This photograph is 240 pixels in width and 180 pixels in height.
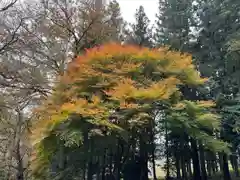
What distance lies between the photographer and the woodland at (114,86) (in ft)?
26.6

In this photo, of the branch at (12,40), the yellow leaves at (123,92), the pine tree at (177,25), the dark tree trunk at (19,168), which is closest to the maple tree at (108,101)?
the yellow leaves at (123,92)

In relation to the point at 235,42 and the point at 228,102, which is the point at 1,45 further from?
the point at 228,102

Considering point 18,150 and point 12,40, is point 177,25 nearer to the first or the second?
point 12,40

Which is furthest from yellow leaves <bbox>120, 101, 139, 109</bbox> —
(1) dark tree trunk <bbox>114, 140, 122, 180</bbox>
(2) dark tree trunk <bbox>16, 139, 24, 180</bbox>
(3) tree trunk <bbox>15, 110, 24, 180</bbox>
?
(2) dark tree trunk <bbox>16, 139, 24, 180</bbox>

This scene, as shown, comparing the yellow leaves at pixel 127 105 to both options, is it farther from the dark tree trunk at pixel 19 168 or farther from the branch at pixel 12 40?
the dark tree trunk at pixel 19 168

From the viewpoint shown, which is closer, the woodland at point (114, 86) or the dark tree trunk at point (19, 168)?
the woodland at point (114, 86)

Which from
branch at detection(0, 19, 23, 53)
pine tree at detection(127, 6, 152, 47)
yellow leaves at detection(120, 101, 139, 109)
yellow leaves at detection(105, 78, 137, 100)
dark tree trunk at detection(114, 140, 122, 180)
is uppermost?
pine tree at detection(127, 6, 152, 47)

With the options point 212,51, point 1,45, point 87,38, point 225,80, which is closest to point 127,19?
point 87,38

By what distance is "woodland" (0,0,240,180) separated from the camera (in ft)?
26.6

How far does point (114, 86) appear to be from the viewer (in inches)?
340

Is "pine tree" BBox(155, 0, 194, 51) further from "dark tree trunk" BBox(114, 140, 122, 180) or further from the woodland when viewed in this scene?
"dark tree trunk" BBox(114, 140, 122, 180)

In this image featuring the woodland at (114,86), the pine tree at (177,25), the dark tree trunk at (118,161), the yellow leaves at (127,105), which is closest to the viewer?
the yellow leaves at (127,105)

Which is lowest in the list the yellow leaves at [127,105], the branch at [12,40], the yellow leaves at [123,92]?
the yellow leaves at [127,105]

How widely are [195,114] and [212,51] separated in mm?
6325
